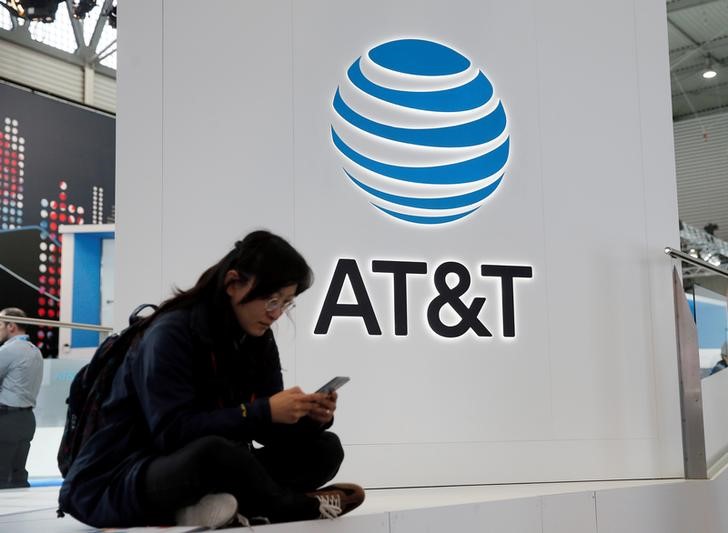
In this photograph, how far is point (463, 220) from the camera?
394 cm

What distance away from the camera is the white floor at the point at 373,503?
Result: 83.2 inches

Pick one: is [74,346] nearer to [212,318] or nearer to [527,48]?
[527,48]

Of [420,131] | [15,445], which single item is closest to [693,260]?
[420,131]

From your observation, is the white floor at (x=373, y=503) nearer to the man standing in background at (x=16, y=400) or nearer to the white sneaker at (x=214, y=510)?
the white sneaker at (x=214, y=510)

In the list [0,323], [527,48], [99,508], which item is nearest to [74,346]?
[0,323]

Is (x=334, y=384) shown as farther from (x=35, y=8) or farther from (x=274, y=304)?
(x=35, y=8)

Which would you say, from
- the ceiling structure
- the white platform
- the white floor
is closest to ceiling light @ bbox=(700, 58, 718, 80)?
the ceiling structure

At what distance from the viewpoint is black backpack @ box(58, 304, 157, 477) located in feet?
6.66

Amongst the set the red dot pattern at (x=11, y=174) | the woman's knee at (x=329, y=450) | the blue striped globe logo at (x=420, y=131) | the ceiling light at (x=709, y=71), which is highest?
the ceiling light at (x=709, y=71)

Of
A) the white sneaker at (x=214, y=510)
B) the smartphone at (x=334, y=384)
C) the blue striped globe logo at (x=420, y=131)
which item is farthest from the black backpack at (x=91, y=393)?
the blue striped globe logo at (x=420, y=131)

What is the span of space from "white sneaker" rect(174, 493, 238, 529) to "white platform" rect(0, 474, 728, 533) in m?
0.13

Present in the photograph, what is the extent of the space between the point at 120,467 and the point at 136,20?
7.71 feet

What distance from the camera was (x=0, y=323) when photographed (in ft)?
15.8

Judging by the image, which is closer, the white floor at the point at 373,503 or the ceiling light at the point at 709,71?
the white floor at the point at 373,503
